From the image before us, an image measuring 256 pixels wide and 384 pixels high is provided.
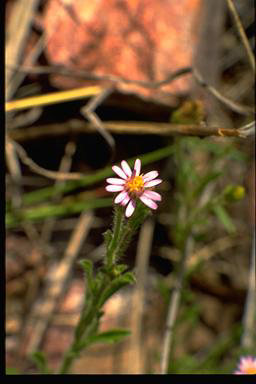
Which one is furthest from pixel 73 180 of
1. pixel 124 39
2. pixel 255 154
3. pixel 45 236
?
pixel 255 154

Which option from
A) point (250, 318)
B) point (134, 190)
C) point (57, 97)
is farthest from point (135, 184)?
point (250, 318)

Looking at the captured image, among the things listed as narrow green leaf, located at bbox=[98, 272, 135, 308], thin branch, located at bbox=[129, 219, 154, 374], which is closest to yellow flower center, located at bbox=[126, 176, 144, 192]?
narrow green leaf, located at bbox=[98, 272, 135, 308]

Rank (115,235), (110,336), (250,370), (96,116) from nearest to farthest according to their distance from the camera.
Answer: (115,235) < (110,336) < (250,370) < (96,116)

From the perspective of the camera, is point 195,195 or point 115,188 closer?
point 115,188

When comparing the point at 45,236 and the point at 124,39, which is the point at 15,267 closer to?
the point at 45,236

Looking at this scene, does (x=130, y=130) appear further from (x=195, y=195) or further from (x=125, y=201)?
(x=125, y=201)

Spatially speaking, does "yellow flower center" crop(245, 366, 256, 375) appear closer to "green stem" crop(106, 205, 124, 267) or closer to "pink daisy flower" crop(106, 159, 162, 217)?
"green stem" crop(106, 205, 124, 267)
